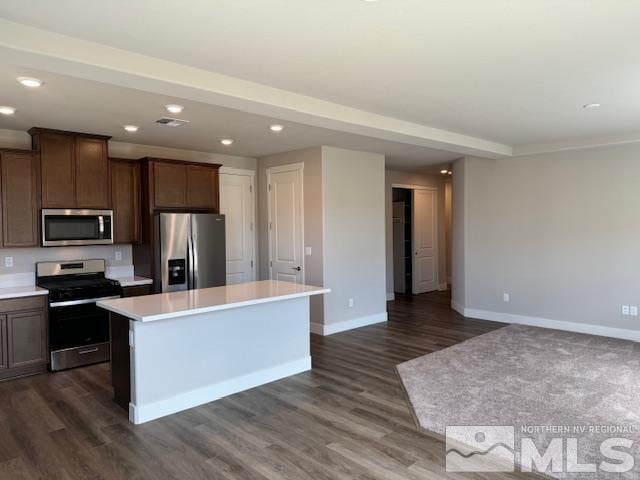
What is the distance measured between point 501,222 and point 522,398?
11.3ft

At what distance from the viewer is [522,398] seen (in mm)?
3668

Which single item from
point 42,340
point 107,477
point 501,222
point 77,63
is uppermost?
point 77,63

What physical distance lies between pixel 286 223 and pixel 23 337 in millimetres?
3381

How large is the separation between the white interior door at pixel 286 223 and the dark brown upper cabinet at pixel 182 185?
928 mm

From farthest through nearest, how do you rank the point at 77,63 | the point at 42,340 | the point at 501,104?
the point at 42,340, the point at 501,104, the point at 77,63

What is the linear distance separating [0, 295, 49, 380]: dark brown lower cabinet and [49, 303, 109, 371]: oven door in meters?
0.08

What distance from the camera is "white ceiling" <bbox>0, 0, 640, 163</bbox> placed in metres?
2.18

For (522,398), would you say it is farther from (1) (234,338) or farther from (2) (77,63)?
(2) (77,63)

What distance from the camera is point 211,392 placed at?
370 centimetres

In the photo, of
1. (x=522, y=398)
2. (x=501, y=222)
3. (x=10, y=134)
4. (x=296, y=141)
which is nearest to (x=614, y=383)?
(x=522, y=398)

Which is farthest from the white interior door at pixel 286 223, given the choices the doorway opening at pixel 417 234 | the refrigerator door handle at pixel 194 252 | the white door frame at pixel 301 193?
the doorway opening at pixel 417 234

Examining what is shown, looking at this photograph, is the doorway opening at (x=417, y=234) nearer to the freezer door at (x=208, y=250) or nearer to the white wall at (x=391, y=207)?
the white wall at (x=391, y=207)

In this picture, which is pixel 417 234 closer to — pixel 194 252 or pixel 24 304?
pixel 194 252

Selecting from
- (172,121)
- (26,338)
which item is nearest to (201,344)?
(26,338)
